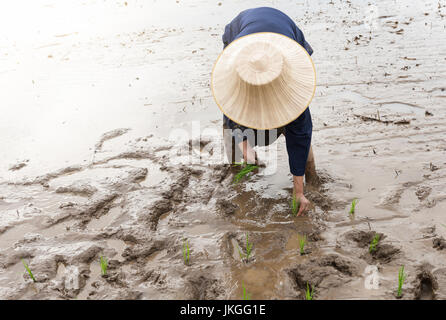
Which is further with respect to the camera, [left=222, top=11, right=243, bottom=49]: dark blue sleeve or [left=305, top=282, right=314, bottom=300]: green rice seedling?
[left=222, top=11, right=243, bottom=49]: dark blue sleeve

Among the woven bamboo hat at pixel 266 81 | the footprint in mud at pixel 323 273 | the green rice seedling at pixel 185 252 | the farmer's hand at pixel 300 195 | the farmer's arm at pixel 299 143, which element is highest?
the woven bamboo hat at pixel 266 81

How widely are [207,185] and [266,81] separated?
4.69 ft

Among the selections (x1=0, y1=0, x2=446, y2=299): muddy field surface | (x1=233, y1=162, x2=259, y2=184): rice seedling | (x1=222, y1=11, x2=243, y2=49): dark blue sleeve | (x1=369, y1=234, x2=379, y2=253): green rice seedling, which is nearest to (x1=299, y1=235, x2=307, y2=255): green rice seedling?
(x1=0, y1=0, x2=446, y2=299): muddy field surface

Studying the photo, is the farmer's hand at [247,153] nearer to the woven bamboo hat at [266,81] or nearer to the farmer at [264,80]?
the farmer at [264,80]

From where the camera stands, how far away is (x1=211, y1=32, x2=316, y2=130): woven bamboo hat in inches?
77.2

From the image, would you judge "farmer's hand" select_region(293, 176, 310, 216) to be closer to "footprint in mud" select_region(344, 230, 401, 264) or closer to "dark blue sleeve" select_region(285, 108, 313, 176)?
"dark blue sleeve" select_region(285, 108, 313, 176)

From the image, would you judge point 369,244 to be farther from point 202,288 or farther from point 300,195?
point 202,288

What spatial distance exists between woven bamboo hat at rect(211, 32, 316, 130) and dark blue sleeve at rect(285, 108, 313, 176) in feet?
0.81

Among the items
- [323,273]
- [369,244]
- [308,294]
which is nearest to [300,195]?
[369,244]

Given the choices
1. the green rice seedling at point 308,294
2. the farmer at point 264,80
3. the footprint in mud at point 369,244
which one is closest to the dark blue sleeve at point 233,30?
the farmer at point 264,80

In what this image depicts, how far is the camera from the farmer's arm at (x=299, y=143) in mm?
2286

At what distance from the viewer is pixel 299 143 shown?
2.36 metres

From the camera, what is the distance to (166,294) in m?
2.09
